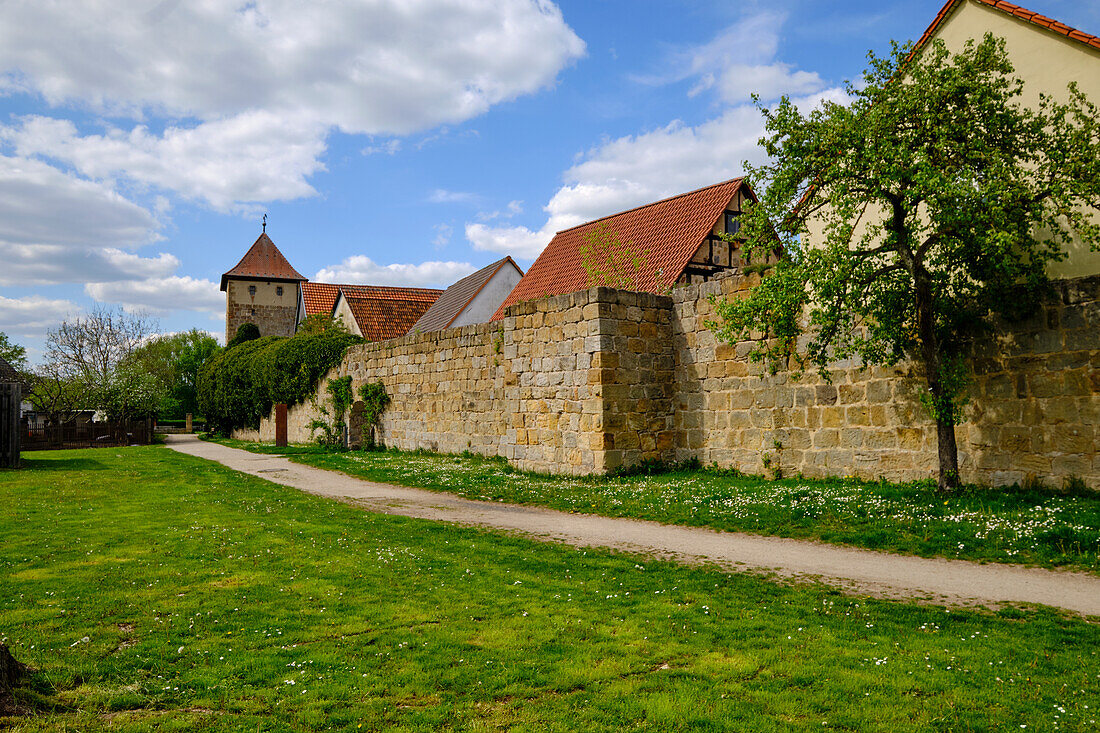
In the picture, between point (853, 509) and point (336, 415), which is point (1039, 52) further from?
point (336, 415)

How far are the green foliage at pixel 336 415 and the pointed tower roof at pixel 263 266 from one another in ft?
142

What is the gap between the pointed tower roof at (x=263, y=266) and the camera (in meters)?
64.5

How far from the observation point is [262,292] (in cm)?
6500

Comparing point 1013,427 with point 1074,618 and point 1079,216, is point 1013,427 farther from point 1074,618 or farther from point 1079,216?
point 1074,618

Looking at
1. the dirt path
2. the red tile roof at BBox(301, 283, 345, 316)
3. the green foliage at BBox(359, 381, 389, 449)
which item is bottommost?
the dirt path

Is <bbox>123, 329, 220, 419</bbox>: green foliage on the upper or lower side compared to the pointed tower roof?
lower

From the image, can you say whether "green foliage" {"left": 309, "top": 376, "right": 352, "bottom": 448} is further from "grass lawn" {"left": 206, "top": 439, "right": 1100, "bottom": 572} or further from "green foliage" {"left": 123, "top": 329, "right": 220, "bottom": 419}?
"green foliage" {"left": 123, "top": 329, "right": 220, "bottom": 419}

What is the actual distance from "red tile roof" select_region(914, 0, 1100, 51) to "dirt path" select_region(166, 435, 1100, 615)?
992 cm

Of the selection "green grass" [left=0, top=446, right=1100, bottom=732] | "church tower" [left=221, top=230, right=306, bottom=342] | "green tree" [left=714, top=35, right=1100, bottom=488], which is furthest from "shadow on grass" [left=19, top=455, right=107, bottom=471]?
"church tower" [left=221, top=230, right=306, bottom=342]

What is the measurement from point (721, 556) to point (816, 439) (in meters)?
4.94

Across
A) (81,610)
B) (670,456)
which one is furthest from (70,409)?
(81,610)

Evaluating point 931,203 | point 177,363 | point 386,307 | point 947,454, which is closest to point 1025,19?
point 931,203

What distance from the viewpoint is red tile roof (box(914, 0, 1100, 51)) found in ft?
38.1

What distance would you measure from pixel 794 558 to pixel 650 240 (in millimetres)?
20008
